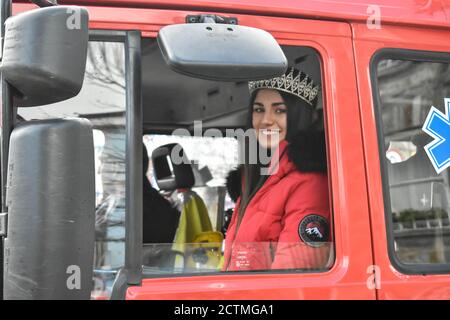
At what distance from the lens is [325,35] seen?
219 cm

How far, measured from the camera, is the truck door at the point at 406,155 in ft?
6.89

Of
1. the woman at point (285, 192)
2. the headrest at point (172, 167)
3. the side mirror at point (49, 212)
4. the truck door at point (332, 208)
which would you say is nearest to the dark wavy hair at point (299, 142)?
the woman at point (285, 192)

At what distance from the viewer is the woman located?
217 centimetres

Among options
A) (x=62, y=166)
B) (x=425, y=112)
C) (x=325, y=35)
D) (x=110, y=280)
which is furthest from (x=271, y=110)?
(x=62, y=166)

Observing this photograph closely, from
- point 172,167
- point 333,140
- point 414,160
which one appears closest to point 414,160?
point 414,160

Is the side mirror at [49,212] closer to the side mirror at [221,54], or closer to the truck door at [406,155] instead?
the side mirror at [221,54]

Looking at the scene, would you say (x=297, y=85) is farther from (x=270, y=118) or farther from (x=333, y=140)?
(x=333, y=140)

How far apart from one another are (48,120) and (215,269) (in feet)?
2.68

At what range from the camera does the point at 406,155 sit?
2.31 meters

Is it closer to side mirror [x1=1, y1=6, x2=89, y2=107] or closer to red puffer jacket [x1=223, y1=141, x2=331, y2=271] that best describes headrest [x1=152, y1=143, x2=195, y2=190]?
red puffer jacket [x1=223, y1=141, x2=331, y2=271]

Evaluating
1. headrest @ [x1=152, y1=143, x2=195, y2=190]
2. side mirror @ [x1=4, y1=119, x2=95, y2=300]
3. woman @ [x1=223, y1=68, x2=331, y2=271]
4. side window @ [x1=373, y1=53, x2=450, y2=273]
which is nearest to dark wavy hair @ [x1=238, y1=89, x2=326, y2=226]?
→ woman @ [x1=223, y1=68, x2=331, y2=271]

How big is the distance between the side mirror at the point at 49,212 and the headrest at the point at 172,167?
→ 2.20 metres

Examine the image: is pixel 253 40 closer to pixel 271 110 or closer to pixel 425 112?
pixel 271 110

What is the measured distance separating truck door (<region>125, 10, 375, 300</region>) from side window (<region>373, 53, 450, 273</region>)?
0.14 metres
